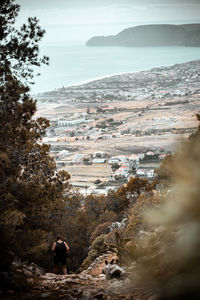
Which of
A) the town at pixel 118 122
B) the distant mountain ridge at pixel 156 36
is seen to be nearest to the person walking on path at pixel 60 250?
the town at pixel 118 122

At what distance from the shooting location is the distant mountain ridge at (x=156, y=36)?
122m

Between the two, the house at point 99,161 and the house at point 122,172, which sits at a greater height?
the house at point 99,161

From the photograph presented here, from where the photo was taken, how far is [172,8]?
89625mm

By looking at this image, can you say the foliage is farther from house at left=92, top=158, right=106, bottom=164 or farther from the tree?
house at left=92, top=158, right=106, bottom=164

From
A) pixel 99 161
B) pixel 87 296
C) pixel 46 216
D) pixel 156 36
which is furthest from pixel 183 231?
pixel 156 36

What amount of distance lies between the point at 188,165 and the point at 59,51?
167 metres

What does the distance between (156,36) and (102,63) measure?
92.6ft

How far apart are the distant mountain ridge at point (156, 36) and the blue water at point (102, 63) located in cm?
288

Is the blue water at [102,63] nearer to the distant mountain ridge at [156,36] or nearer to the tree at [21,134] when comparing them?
the distant mountain ridge at [156,36]

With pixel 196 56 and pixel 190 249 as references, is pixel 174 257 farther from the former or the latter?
pixel 196 56

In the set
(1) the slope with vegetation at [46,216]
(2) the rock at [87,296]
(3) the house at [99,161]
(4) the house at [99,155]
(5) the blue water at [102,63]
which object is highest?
(5) the blue water at [102,63]

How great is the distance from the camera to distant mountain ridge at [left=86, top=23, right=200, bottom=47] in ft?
400

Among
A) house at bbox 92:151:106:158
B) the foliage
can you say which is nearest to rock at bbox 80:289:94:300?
the foliage

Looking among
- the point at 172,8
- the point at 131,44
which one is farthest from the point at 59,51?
the point at 172,8
